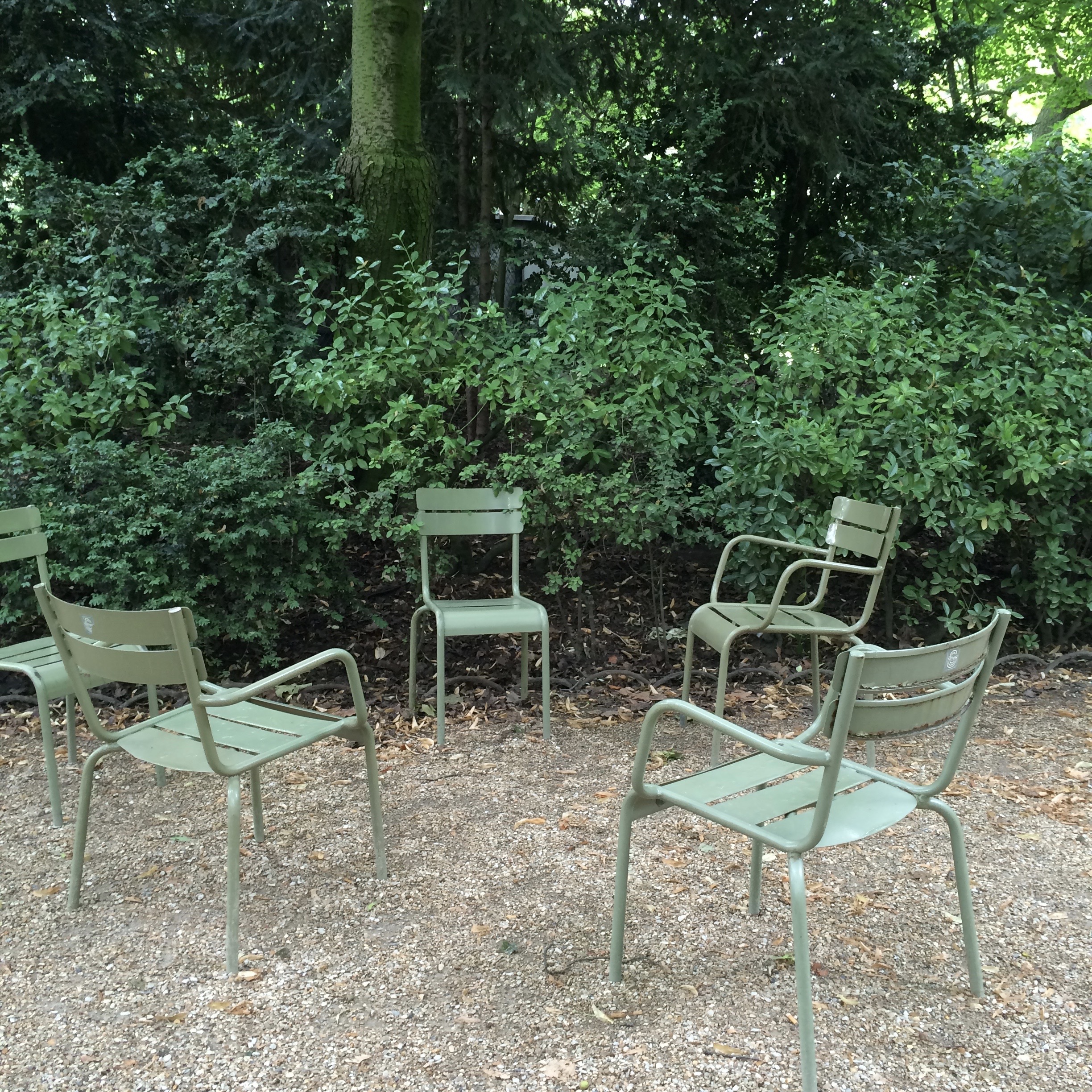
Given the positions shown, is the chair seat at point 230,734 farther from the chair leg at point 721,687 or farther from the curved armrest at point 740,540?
the curved armrest at point 740,540

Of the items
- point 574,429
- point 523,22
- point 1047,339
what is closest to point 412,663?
point 574,429

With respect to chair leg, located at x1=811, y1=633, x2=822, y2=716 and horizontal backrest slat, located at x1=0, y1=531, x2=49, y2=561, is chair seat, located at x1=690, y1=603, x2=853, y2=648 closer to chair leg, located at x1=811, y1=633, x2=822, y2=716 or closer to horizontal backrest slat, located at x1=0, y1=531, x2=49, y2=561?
chair leg, located at x1=811, y1=633, x2=822, y2=716

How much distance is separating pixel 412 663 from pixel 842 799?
2.47 meters

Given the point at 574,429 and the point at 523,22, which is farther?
the point at 523,22

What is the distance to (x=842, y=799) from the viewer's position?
2.29 meters

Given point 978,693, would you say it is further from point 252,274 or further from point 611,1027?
point 252,274

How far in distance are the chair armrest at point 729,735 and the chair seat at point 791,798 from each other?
0.02 meters

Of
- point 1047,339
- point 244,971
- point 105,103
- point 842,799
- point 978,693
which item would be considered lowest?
point 244,971

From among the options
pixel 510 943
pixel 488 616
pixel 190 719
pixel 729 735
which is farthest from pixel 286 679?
pixel 488 616

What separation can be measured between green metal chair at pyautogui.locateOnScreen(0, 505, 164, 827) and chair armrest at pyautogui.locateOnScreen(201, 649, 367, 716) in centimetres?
62

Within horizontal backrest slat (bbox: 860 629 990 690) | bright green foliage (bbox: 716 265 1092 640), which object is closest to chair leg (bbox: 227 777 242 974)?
horizontal backrest slat (bbox: 860 629 990 690)

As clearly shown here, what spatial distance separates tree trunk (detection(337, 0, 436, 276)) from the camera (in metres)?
5.68

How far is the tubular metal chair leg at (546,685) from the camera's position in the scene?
4066 mm

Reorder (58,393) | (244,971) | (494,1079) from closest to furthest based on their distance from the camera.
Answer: (494,1079)
(244,971)
(58,393)
